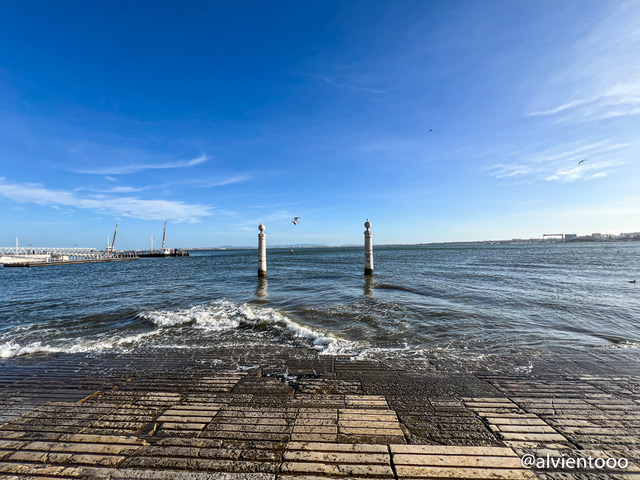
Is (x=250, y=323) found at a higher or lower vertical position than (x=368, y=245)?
lower

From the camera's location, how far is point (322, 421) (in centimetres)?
379

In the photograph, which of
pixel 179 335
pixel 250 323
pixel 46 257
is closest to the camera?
pixel 179 335

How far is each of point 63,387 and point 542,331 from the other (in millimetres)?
13409

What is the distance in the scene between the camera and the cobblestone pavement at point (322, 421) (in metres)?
2.98

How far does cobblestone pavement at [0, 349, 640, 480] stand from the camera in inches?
117

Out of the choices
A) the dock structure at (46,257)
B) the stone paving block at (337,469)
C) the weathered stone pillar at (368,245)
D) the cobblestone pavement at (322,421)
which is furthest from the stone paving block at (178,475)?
the dock structure at (46,257)

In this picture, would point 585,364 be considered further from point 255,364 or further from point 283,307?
point 283,307

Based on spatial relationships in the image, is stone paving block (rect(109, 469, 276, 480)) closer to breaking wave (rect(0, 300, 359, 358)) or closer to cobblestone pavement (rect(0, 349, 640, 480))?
cobblestone pavement (rect(0, 349, 640, 480))

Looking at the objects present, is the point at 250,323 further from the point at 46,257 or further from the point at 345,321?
the point at 46,257

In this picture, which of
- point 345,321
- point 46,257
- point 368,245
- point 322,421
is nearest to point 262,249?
point 368,245

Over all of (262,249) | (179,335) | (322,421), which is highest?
(262,249)

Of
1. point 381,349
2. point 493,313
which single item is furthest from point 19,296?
point 493,313

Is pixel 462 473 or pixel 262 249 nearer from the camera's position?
pixel 462 473

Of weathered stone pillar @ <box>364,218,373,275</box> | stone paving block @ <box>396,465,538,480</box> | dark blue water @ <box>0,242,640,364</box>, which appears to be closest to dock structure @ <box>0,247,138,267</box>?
dark blue water @ <box>0,242,640,364</box>
